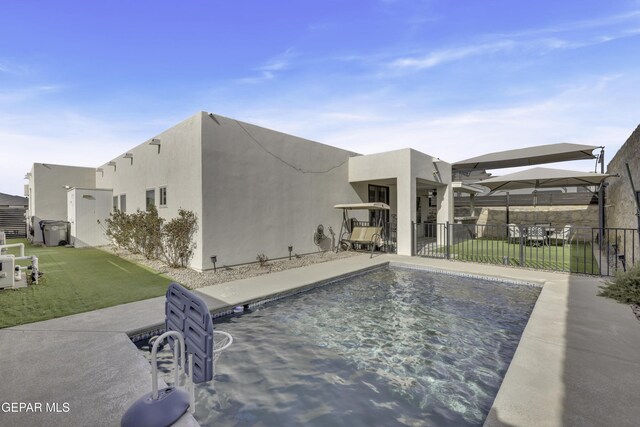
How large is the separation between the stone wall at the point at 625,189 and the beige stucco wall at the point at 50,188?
23.6 metres

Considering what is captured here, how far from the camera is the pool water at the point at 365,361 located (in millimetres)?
2867

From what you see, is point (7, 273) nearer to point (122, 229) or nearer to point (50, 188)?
point (122, 229)

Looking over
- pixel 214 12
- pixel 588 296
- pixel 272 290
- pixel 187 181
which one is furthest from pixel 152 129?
pixel 588 296

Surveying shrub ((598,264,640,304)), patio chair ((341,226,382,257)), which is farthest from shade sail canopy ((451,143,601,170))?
shrub ((598,264,640,304))

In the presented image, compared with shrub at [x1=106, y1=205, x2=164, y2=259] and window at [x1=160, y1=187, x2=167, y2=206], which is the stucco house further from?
shrub at [x1=106, y1=205, x2=164, y2=259]

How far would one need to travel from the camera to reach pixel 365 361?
3.81 m

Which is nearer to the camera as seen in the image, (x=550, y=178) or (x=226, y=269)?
(x=226, y=269)

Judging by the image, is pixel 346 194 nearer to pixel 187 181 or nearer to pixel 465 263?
pixel 465 263

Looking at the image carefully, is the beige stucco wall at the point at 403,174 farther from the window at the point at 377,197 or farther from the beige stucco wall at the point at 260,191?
the window at the point at 377,197

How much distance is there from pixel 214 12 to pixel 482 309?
979 centimetres

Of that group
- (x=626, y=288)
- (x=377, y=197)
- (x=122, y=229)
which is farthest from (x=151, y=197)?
(x=626, y=288)

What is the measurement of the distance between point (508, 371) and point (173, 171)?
9635mm

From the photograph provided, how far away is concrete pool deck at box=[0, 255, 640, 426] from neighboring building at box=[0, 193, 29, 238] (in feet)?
64.4

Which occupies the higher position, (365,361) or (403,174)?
(403,174)
